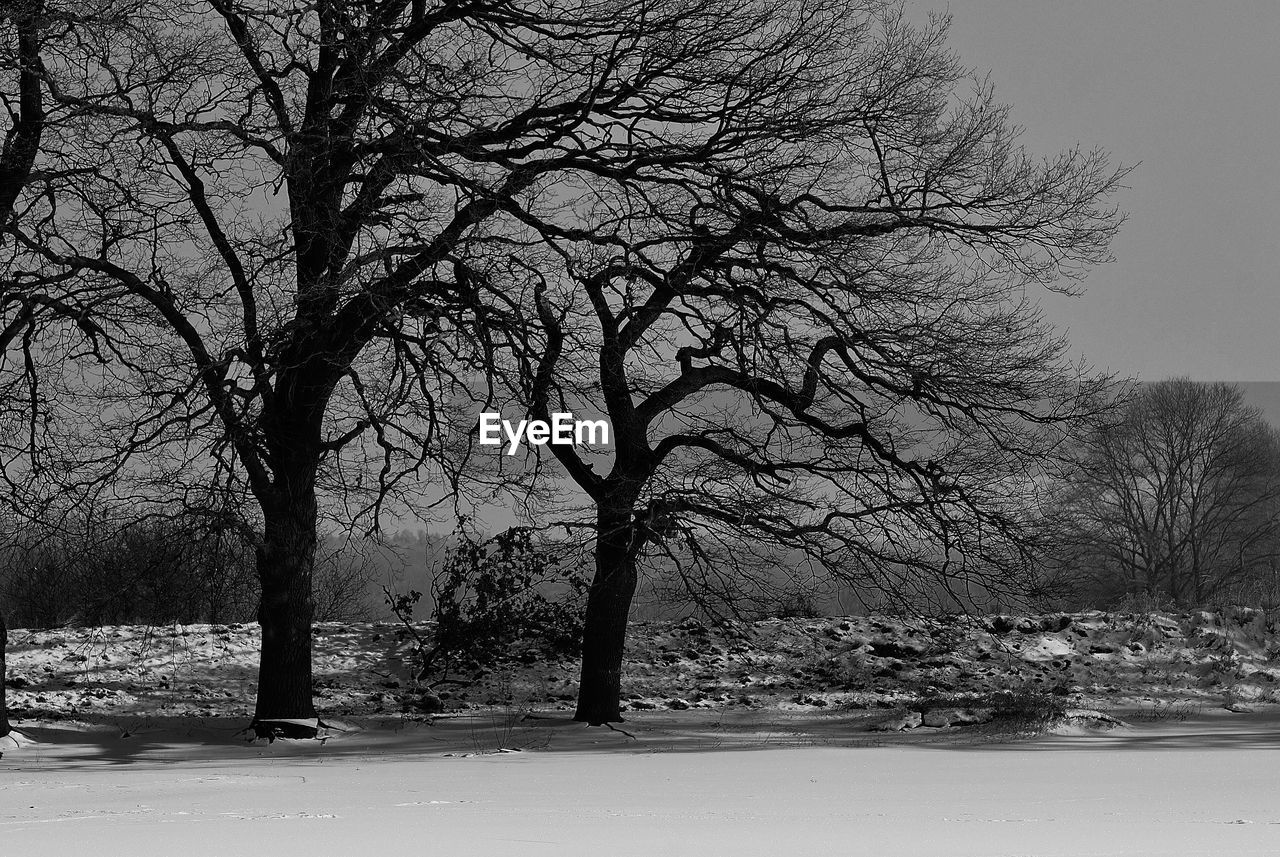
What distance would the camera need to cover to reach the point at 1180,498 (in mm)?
43594

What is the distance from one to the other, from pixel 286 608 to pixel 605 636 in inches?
146

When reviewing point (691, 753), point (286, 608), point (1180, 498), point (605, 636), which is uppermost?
point (1180, 498)

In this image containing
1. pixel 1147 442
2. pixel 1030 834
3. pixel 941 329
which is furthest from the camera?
pixel 1147 442

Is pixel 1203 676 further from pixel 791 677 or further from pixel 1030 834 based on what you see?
pixel 1030 834

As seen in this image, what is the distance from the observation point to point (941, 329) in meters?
14.5

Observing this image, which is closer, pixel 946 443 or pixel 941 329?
pixel 941 329

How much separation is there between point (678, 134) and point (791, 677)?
8.67 meters

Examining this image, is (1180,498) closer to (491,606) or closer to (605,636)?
(491,606)

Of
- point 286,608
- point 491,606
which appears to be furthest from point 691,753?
point 491,606

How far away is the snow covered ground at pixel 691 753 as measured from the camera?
6.41 m

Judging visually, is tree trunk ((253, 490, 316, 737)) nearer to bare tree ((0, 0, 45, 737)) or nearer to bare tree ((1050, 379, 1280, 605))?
bare tree ((0, 0, 45, 737))

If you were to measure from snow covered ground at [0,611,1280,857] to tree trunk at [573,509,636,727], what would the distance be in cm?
47

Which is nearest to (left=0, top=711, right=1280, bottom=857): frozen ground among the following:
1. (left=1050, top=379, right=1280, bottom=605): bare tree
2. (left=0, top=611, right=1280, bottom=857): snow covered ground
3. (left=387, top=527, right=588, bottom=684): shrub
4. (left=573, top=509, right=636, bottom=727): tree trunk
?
(left=0, top=611, right=1280, bottom=857): snow covered ground

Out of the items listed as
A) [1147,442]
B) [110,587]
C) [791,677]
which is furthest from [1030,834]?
[1147,442]
